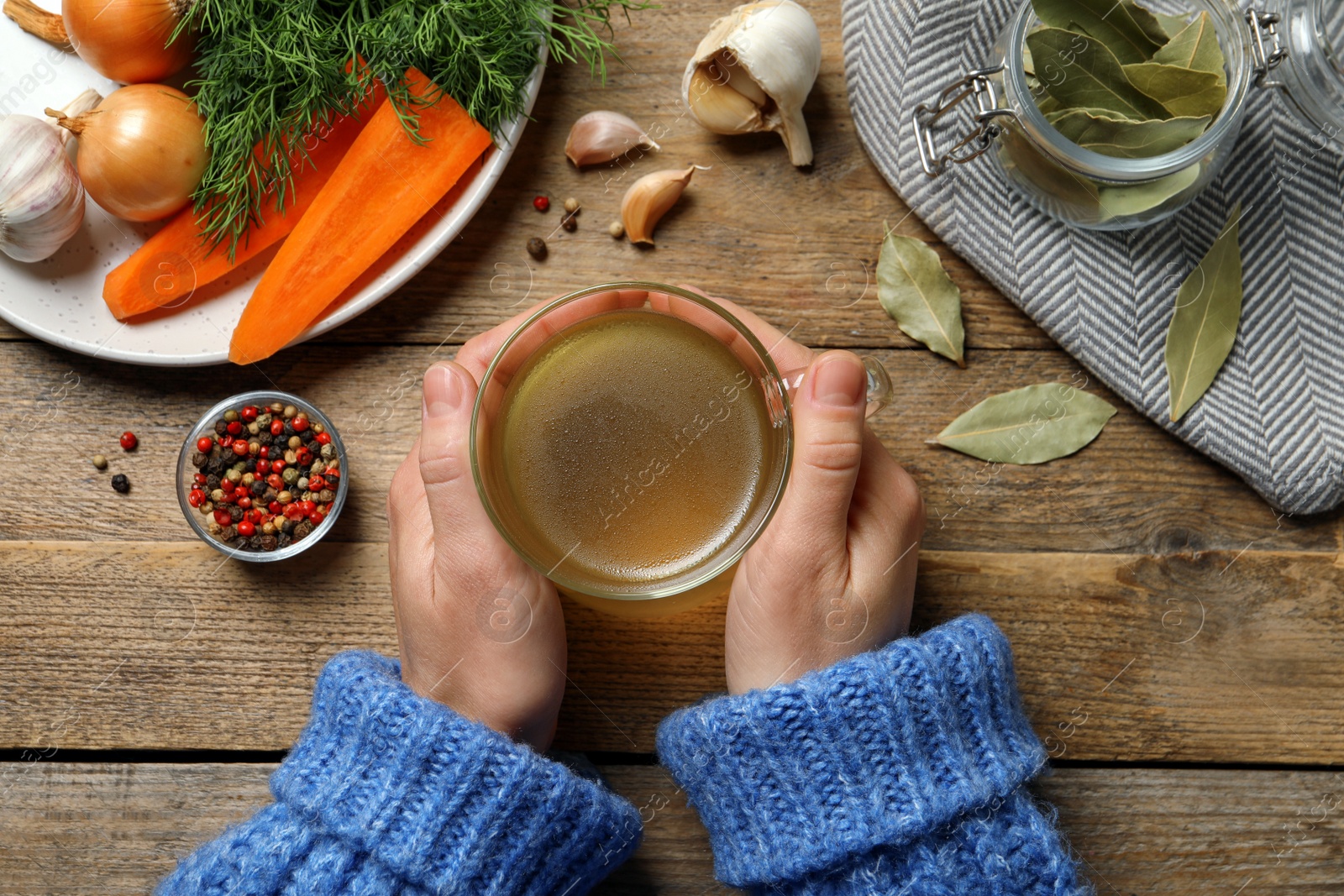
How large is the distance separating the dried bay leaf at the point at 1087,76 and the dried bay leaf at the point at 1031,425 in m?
0.29

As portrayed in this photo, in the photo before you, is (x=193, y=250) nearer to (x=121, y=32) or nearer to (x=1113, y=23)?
(x=121, y=32)

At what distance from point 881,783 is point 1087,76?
26.9 inches

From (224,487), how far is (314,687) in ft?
0.78

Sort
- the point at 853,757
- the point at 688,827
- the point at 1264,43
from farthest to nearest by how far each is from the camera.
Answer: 1. the point at 688,827
2. the point at 1264,43
3. the point at 853,757

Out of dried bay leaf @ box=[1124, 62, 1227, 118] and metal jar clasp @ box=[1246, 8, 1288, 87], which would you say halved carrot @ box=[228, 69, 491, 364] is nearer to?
dried bay leaf @ box=[1124, 62, 1227, 118]

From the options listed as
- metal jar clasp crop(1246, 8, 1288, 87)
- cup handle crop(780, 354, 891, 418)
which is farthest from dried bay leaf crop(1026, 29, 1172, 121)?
cup handle crop(780, 354, 891, 418)

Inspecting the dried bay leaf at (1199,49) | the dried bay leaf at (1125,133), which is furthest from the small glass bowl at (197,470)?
the dried bay leaf at (1199,49)

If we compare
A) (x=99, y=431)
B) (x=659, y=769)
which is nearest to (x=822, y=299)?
(x=659, y=769)

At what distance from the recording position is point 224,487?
0.96 metres

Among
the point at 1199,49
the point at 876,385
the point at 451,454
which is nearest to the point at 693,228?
the point at 876,385

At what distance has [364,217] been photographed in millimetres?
970

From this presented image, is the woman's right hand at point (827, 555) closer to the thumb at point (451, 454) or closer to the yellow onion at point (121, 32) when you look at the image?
the thumb at point (451, 454)

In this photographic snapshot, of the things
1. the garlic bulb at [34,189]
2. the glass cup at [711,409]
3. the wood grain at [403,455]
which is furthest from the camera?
the wood grain at [403,455]

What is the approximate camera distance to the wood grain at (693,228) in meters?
1.01
